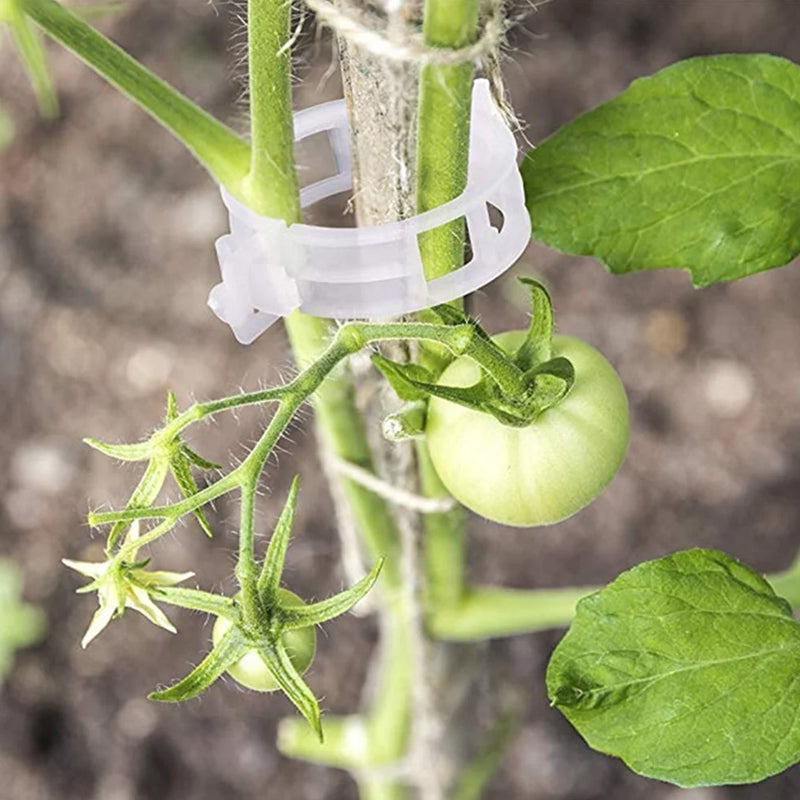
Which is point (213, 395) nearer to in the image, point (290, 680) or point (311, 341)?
point (311, 341)

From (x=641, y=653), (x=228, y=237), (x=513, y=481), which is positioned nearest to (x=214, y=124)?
(x=228, y=237)

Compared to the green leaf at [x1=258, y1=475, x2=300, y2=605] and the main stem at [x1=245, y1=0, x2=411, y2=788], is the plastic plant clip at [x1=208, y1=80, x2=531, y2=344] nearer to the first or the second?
the main stem at [x1=245, y1=0, x2=411, y2=788]

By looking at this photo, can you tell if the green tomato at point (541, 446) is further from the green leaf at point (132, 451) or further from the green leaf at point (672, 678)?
the green leaf at point (132, 451)

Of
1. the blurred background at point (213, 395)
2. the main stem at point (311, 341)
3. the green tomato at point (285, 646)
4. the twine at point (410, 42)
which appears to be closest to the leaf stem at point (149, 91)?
the main stem at point (311, 341)

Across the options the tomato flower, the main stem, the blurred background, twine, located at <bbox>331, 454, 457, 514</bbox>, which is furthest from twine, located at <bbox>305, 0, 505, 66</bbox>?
the blurred background

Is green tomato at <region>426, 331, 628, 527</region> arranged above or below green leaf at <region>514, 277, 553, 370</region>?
below

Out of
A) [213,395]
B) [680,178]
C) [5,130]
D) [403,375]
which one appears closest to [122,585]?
[403,375]

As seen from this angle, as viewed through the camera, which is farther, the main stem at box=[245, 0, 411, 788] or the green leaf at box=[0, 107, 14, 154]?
the green leaf at box=[0, 107, 14, 154]
